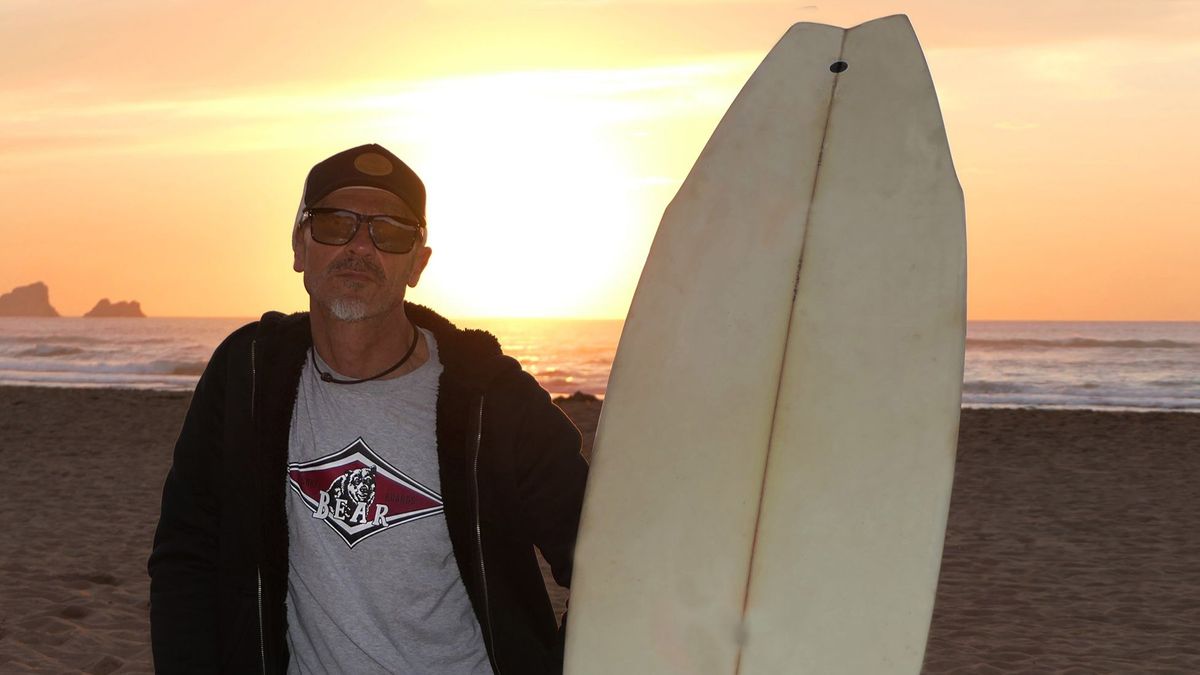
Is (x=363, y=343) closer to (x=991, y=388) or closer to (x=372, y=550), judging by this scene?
(x=372, y=550)

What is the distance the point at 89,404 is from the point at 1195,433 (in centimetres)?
1495

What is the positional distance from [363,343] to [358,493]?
279 millimetres

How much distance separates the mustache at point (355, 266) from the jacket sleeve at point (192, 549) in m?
0.28

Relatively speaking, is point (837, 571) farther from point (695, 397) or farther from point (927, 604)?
point (695, 397)

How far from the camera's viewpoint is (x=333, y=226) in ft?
6.63

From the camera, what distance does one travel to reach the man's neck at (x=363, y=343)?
198cm

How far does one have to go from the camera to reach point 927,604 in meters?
1.91

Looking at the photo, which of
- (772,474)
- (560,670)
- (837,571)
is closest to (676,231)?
(772,474)

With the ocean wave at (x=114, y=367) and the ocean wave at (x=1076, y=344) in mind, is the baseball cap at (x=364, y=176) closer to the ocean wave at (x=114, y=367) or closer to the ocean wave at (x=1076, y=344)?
the ocean wave at (x=114, y=367)

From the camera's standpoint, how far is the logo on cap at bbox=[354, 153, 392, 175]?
2.05 metres

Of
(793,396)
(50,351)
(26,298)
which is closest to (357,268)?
A: (793,396)

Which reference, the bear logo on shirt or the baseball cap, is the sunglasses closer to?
the baseball cap

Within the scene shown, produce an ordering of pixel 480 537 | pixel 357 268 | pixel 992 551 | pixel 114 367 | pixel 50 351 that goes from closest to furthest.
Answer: pixel 480 537
pixel 357 268
pixel 992 551
pixel 114 367
pixel 50 351

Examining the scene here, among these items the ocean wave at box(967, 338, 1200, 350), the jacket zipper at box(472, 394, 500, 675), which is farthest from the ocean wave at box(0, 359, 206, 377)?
the jacket zipper at box(472, 394, 500, 675)
